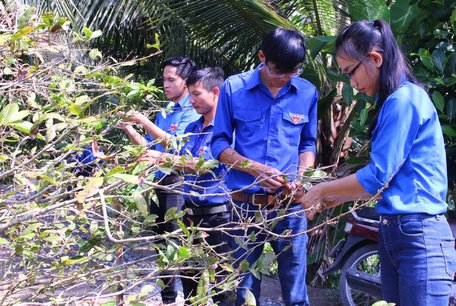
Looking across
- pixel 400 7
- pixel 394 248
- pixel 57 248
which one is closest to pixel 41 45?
pixel 57 248

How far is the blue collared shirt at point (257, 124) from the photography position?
3779 millimetres

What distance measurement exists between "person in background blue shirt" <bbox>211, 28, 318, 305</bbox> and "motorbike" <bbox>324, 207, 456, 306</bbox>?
142cm

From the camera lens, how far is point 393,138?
2662 millimetres

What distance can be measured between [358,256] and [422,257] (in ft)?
8.91

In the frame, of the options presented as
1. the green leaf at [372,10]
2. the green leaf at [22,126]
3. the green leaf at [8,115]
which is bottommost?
the green leaf at [372,10]

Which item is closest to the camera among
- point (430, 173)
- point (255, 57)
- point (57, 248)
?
point (430, 173)

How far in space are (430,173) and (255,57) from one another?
16.9 feet

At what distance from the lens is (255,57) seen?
7.77 meters

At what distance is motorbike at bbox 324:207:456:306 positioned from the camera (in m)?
5.11

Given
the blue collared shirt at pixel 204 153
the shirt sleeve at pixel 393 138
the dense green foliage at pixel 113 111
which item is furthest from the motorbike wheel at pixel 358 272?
the shirt sleeve at pixel 393 138

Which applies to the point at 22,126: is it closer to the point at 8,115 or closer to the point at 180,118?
the point at 8,115

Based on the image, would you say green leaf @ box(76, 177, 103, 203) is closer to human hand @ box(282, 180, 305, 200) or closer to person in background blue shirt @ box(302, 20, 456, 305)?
person in background blue shirt @ box(302, 20, 456, 305)

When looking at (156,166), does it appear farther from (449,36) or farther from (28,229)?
(449,36)

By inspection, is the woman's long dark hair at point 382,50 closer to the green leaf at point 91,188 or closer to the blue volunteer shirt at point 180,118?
the green leaf at point 91,188
